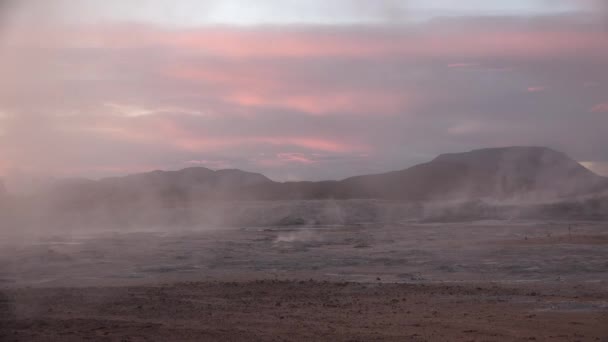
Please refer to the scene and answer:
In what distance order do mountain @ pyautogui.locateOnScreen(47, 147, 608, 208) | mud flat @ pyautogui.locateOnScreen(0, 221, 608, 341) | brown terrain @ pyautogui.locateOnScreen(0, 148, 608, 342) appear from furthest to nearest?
mountain @ pyautogui.locateOnScreen(47, 147, 608, 208)
brown terrain @ pyautogui.locateOnScreen(0, 148, 608, 342)
mud flat @ pyautogui.locateOnScreen(0, 221, 608, 341)

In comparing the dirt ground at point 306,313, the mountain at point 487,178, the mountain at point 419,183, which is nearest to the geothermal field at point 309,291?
the dirt ground at point 306,313

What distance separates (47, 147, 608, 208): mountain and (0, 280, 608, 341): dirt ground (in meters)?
86.4

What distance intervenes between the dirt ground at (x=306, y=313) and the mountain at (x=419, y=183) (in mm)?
86405

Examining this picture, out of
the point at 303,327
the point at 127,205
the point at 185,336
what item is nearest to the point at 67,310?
the point at 185,336

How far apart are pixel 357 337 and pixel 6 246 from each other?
33887 mm

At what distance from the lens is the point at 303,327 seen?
48.3 feet

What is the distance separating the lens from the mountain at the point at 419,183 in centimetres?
12208

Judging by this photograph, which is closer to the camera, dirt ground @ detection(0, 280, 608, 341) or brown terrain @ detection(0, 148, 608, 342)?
dirt ground @ detection(0, 280, 608, 341)

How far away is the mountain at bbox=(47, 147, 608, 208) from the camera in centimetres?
12208

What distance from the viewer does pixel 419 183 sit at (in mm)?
156000

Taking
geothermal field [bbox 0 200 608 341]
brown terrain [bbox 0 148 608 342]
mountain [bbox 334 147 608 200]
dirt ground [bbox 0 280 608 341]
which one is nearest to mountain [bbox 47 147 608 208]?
mountain [bbox 334 147 608 200]

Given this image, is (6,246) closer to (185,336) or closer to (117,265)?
(117,265)

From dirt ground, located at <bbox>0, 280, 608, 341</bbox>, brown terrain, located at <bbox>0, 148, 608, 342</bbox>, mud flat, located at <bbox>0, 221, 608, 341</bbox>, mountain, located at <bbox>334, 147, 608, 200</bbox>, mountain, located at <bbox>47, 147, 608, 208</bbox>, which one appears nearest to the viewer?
dirt ground, located at <bbox>0, 280, 608, 341</bbox>

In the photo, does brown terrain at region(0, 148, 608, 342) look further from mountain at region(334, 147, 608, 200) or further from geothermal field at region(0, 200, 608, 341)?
mountain at region(334, 147, 608, 200)
